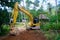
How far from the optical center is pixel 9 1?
38.7 ft

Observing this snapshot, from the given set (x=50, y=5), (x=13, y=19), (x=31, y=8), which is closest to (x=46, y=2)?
(x=50, y=5)

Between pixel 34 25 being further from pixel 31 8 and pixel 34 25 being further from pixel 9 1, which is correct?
pixel 31 8

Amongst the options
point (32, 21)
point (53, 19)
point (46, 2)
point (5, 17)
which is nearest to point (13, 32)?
point (5, 17)

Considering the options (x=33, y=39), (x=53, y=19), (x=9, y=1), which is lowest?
(x=33, y=39)

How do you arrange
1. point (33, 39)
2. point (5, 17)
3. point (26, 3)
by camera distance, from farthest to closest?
point (26, 3) → point (5, 17) → point (33, 39)

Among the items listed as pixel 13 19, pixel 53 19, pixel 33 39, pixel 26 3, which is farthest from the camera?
pixel 26 3

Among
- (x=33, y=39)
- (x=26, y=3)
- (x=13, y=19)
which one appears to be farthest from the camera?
(x=26, y=3)

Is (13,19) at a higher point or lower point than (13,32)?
higher

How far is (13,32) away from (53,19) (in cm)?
446

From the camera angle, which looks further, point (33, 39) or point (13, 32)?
point (13, 32)

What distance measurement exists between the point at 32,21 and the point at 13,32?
3.46 metres

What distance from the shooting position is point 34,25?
15.2 metres

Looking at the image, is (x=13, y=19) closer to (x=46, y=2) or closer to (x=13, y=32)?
(x=13, y=32)

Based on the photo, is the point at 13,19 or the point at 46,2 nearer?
the point at 13,19
